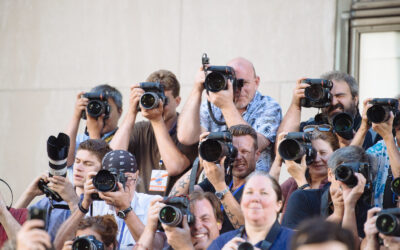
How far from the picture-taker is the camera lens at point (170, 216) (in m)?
4.28

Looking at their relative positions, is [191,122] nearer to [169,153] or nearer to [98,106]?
[169,153]

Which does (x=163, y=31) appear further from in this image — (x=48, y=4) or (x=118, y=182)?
(x=118, y=182)

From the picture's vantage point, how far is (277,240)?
3.95 meters

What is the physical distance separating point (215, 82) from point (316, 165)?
88cm

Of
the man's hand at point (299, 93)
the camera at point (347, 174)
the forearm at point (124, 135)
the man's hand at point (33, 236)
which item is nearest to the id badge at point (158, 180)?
the forearm at point (124, 135)

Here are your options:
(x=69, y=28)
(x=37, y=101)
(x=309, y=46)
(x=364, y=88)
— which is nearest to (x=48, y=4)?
(x=69, y=28)

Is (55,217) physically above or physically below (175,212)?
below

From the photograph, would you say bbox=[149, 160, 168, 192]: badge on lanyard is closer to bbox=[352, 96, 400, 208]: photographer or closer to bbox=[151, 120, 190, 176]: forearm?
bbox=[151, 120, 190, 176]: forearm

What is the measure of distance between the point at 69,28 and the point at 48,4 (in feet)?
1.36

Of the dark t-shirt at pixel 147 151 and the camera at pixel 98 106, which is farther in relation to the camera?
the camera at pixel 98 106

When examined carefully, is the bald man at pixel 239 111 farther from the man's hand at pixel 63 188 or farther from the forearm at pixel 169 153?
the man's hand at pixel 63 188

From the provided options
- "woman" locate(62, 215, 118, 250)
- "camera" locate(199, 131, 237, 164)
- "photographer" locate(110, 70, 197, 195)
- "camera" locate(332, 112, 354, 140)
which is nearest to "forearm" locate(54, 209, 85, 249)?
"woman" locate(62, 215, 118, 250)

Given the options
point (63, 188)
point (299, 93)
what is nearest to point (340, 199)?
point (299, 93)

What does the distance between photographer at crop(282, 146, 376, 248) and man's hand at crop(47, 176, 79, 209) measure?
4.56ft
